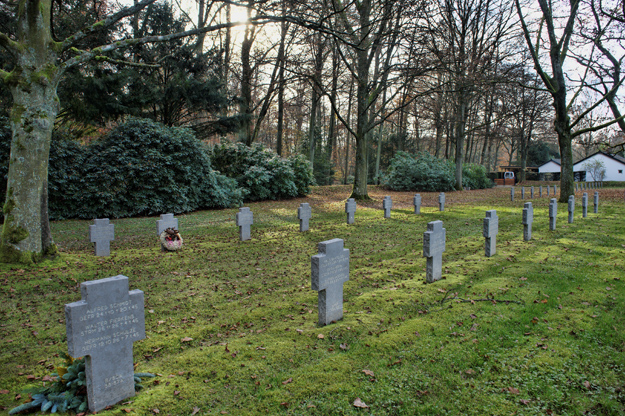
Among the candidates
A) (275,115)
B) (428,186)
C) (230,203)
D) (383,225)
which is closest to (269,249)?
(383,225)

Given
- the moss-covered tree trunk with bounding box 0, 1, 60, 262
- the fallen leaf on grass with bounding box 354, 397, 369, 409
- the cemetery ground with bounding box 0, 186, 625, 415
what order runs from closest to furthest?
the fallen leaf on grass with bounding box 354, 397, 369, 409, the cemetery ground with bounding box 0, 186, 625, 415, the moss-covered tree trunk with bounding box 0, 1, 60, 262

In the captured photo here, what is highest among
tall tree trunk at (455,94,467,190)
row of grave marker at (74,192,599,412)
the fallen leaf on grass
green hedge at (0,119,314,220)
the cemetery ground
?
tall tree trunk at (455,94,467,190)

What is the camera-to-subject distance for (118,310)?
10.6ft

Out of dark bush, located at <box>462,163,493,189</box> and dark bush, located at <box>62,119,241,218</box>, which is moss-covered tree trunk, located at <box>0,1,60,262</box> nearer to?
dark bush, located at <box>62,119,241,218</box>

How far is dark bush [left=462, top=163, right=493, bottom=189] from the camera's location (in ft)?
106

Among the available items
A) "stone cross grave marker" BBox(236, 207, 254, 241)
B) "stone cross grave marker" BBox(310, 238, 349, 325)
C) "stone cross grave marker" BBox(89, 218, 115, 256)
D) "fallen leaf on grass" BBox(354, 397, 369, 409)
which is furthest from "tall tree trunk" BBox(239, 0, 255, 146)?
"fallen leaf on grass" BBox(354, 397, 369, 409)

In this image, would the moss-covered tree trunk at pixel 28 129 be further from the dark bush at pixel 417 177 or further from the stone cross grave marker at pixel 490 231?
the dark bush at pixel 417 177

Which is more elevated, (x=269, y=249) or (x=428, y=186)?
(x=428, y=186)

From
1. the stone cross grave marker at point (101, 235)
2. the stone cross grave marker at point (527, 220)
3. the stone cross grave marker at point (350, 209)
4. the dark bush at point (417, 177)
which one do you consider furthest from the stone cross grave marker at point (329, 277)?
the dark bush at point (417, 177)

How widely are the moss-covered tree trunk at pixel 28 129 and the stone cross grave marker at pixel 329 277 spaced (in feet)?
18.5

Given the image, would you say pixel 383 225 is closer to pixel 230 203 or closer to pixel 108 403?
pixel 230 203

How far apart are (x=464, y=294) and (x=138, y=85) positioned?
695 inches

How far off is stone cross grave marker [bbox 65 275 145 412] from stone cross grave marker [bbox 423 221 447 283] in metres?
4.57

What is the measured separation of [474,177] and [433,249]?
97.7 feet
